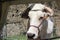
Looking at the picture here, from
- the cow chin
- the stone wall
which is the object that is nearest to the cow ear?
the stone wall

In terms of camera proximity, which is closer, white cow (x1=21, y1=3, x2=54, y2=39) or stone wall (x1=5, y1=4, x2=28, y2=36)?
white cow (x1=21, y1=3, x2=54, y2=39)

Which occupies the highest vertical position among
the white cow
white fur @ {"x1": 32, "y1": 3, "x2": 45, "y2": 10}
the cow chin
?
white fur @ {"x1": 32, "y1": 3, "x2": 45, "y2": 10}

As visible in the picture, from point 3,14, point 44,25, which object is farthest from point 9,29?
point 44,25

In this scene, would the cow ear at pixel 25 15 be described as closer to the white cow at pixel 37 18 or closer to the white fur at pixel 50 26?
the white cow at pixel 37 18

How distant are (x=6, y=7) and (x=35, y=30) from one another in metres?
0.35

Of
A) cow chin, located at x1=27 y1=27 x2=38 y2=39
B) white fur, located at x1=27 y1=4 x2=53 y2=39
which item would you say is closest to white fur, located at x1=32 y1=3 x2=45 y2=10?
white fur, located at x1=27 y1=4 x2=53 y2=39

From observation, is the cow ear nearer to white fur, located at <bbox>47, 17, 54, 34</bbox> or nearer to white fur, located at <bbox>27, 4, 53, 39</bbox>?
white fur, located at <bbox>27, 4, 53, 39</bbox>

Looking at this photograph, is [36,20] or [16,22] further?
[16,22]

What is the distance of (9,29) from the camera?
4.38 feet

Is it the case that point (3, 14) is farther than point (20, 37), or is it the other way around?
point (3, 14)

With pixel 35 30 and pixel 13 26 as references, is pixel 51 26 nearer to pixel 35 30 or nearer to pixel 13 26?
pixel 35 30

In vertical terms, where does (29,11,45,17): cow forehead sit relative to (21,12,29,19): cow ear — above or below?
above

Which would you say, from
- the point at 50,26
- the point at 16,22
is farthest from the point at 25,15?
the point at 50,26

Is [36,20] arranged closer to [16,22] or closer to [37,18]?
[37,18]
